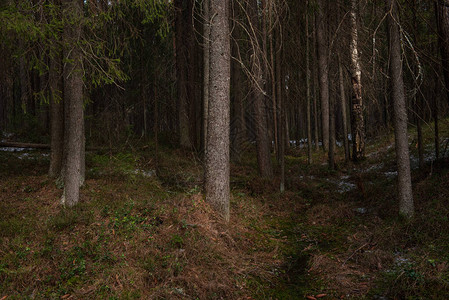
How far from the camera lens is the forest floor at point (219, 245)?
408cm

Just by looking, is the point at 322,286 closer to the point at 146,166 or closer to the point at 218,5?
the point at 218,5

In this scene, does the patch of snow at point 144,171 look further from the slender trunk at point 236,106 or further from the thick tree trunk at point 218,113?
the slender trunk at point 236,106

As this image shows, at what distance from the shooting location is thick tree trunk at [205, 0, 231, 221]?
6277mm

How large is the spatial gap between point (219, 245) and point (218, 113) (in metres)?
2.75

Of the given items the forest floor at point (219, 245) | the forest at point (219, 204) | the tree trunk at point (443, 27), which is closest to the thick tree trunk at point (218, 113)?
the forest at point (219, 204)

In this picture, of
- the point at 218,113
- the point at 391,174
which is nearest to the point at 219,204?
the point at 218,113

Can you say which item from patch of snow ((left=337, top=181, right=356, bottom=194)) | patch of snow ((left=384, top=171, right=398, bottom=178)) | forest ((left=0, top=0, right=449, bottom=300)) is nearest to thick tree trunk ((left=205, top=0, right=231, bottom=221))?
forest ((left=0, top=0, right=449, bottom=300))

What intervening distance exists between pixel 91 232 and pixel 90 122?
1119 cm

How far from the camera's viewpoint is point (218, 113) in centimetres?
630

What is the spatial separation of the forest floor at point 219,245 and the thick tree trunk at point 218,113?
48 cm

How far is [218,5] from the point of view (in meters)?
A: 6.27

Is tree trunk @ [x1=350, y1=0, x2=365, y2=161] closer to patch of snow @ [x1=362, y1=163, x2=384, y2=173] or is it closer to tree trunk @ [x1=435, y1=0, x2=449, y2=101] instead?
patch of snow @ [x1=362, y1=163, x2=384, y2=173]

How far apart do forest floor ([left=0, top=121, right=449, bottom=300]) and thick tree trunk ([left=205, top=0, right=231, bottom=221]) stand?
0.48m

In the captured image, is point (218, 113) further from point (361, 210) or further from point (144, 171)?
point (144, 171)
